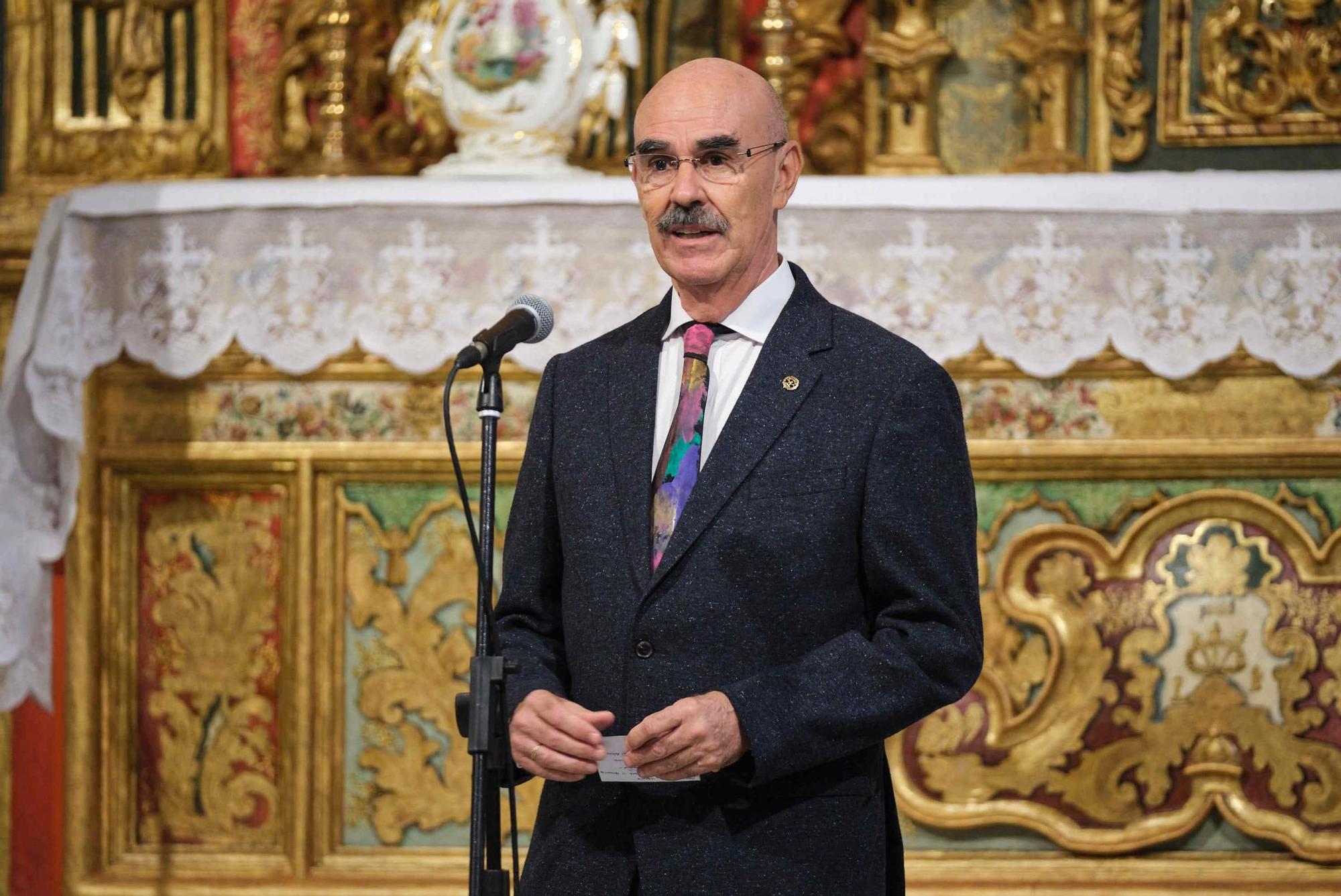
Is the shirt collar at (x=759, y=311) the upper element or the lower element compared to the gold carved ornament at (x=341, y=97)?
lower

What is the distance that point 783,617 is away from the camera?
2027 millimetres

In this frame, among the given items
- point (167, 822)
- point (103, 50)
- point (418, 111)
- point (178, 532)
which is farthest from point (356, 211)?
point (167, 822)

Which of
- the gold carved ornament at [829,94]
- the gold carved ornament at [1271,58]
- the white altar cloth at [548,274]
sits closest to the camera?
the white altar cloth at [548,274]

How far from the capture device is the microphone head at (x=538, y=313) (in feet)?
6.51

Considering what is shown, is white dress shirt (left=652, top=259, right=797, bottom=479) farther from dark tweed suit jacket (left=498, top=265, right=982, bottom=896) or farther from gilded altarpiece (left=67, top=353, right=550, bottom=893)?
gilded altarpiece (left=67, top=353, right=550, bottom=893)

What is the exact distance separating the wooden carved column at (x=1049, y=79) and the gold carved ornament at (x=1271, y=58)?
31cm

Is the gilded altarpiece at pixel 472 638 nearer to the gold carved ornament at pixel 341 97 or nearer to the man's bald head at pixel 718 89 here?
the gold carved ornament at pixel 341 97

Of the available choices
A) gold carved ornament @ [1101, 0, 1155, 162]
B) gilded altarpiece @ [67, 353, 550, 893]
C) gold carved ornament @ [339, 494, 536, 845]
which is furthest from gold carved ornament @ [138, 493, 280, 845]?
gold carved ornament @ [1101, 0, 1155, 162]

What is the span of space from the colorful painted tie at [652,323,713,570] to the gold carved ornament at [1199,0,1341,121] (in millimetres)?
2291

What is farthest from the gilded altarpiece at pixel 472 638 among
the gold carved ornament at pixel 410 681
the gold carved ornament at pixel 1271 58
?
the gold carved ornament at pixel 1271 58

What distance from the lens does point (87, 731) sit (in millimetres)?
3738

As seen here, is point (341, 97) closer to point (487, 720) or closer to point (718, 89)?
point (718, 89)

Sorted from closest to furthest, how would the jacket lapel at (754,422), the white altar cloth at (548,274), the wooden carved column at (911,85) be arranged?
the jacket lapel at (754,422) < the white altar cloth at (548,274) < the wooden carved column at (911,85)

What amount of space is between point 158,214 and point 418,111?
65cm
